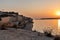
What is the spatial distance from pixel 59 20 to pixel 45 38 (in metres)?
9.36

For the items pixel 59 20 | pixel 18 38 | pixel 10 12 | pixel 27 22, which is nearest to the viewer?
pixel 18 38

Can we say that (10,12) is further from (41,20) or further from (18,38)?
(18,38)

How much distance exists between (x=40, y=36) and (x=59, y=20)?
922 centimetres

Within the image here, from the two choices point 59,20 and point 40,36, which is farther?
point 59,20

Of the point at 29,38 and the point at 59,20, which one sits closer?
the point at 29,38

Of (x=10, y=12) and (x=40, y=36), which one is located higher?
(x=10, y=12)

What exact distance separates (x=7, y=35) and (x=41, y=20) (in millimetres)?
8108

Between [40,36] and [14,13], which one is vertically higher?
[14,13]

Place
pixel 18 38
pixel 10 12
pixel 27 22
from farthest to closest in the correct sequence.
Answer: pixel 10 12
pixel 27 22
pixel 18 38

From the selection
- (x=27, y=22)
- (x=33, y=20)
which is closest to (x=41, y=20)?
(x=33, y=20)

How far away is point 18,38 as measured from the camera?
219 inches

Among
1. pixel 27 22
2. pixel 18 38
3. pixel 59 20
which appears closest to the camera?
pixel 18 38

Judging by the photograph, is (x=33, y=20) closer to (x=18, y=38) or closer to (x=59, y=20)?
(x=59, y=20)

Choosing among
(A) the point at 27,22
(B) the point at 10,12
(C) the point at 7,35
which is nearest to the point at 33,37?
(C) the point at 7,35
